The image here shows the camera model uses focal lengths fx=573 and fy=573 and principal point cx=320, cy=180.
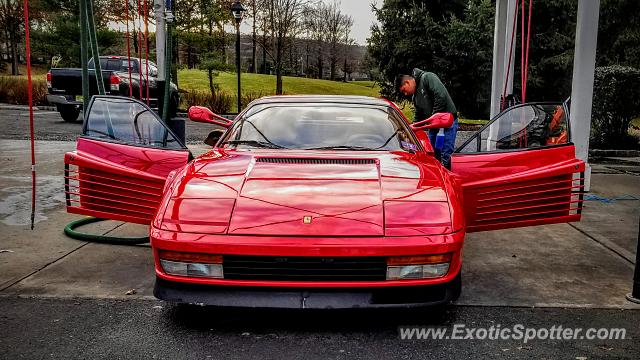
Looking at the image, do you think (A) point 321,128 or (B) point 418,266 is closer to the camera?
(B) point 418,266

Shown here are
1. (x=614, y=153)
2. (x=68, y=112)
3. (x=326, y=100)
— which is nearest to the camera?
(x=326, y=100)

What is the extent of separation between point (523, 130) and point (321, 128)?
5.15 ft

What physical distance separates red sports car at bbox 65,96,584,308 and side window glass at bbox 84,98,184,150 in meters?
0.01

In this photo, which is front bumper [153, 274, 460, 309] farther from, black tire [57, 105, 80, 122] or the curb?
black tire [57, 105, 80, 122]

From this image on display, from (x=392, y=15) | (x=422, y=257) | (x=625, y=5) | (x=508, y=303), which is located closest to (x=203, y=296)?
(x=422, y=257)

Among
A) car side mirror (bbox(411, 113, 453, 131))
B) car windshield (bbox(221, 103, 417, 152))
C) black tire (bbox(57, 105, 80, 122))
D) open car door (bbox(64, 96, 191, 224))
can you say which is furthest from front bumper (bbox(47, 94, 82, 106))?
car side mirror (bbox(411, 113, 453, 131))

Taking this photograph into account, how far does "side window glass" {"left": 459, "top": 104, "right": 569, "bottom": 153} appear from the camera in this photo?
434 centimetres

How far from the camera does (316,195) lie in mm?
3166

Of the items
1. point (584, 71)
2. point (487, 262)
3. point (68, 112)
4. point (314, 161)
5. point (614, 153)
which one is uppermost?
point (584, 71)

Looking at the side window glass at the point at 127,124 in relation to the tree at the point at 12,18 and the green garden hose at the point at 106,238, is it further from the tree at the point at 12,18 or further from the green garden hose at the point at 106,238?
the tree at the point at 12,18

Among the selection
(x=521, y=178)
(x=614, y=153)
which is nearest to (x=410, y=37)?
(x=614, y=153)

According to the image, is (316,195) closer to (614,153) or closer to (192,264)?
(192,264)

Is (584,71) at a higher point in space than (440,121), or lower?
higher

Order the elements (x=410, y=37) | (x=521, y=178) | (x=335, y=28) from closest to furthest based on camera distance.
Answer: (x=521, y=178), (x=410, y=37), (x=335, y=28)
